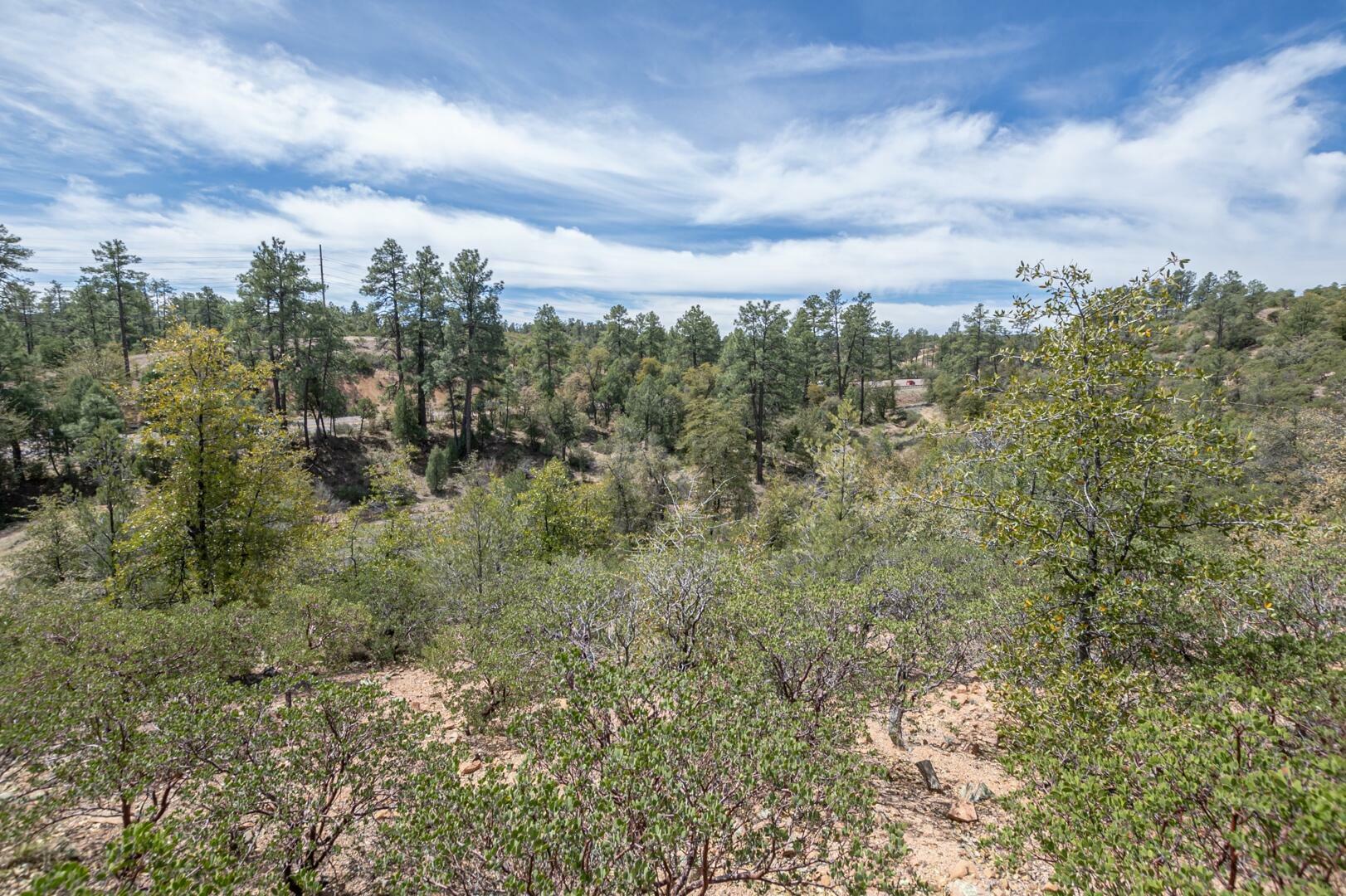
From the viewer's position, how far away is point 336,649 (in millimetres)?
9750

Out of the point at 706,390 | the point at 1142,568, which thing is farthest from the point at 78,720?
the point at 706,390

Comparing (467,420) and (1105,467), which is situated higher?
(1105,467)

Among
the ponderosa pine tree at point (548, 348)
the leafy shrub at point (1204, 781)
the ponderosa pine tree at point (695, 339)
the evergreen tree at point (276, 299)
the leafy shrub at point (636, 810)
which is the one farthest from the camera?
the ponderosa pine tree at point (695, 339)

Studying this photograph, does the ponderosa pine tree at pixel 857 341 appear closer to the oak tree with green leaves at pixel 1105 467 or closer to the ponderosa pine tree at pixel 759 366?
the ponderosa pine tree at pixel 759 366

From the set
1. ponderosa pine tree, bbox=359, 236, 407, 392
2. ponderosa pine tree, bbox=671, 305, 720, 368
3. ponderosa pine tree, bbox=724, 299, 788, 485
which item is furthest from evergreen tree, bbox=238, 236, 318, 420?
ponderosa pine tree, bbox=671, 305, 720, 368

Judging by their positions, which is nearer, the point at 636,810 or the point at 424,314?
the point at 636,810

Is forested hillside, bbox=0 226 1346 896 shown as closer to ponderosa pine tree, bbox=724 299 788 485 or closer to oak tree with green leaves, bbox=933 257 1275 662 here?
oak tree with green leaves, bbox=933 257 1275 662

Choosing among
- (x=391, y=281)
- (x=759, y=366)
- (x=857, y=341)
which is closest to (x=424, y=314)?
(x=391, y=281)

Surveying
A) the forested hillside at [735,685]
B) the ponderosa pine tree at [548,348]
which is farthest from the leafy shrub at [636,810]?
the ponderosa pine tree at [548,348]

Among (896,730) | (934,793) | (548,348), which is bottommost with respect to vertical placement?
(896,730)

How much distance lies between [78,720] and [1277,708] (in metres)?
8.88

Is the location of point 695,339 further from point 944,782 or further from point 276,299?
point 944,782

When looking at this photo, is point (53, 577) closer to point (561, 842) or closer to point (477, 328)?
point (477, 328)

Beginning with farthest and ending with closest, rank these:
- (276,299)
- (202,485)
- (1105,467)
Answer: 1. (276,299)
2. (202,485)
3. (1105,467)
